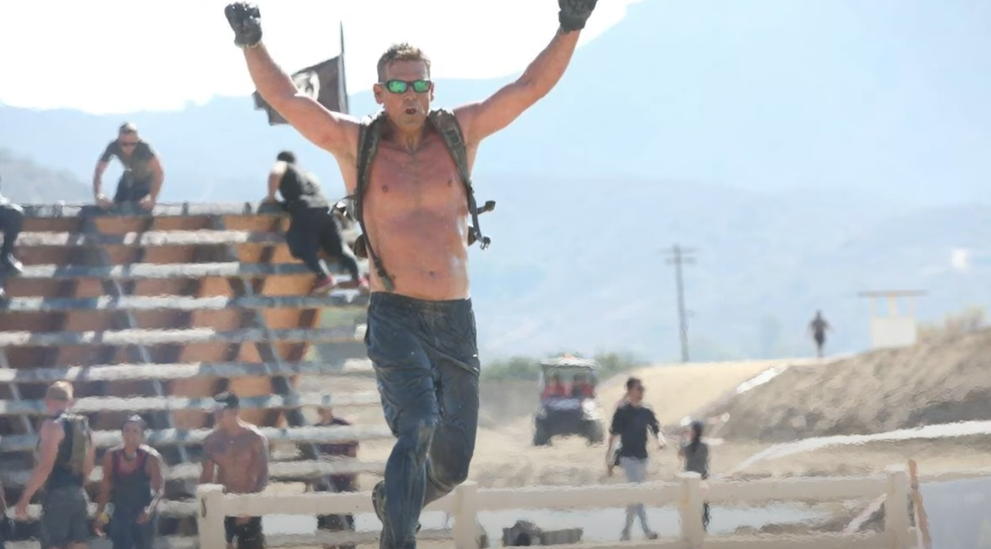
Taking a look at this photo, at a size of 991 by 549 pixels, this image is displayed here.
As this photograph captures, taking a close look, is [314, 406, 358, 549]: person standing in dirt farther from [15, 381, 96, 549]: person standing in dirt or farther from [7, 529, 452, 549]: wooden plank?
[15, 381, 96, 549]: person standing in dirt

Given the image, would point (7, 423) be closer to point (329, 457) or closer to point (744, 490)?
point (329, 457)

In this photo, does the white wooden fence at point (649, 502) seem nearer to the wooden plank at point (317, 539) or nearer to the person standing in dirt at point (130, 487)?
the person standing in dirt at point (130, 487)

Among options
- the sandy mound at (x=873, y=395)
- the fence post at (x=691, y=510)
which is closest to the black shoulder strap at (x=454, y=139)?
the fence post at (x=691, y=510)

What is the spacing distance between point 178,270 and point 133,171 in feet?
2.82

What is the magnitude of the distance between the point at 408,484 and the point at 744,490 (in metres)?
5.95

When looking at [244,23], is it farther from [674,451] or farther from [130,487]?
[674,451]

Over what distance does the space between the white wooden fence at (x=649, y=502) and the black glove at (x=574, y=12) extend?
17.8 feet

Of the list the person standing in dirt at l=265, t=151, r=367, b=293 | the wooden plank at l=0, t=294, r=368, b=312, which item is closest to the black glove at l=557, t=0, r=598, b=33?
the person standing in dirt at l=265, t=151, r=367, b=293

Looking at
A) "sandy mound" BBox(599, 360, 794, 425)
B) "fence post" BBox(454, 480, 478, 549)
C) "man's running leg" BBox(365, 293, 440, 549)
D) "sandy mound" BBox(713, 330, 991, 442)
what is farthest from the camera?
"sandy mound" BBox(599, 360, 794, 425)

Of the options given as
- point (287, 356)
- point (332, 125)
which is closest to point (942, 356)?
point (287, 356)

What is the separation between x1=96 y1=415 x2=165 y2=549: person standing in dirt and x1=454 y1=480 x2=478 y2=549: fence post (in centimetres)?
197

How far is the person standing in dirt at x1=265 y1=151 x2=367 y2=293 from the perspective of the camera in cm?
1478

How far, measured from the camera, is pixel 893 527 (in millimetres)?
11938

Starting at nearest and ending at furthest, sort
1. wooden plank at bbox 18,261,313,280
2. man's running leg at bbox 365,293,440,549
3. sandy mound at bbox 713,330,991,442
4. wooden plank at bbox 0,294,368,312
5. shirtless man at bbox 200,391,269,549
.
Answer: man's running leg at bbox 365,293,440,549, shirtless man at bbox 200,391,269,549, wooden plank at bbox 0,294,368,312, wooden plank at bbox 18,261,313,280, sandy mound at bbox 713,330,991,442
